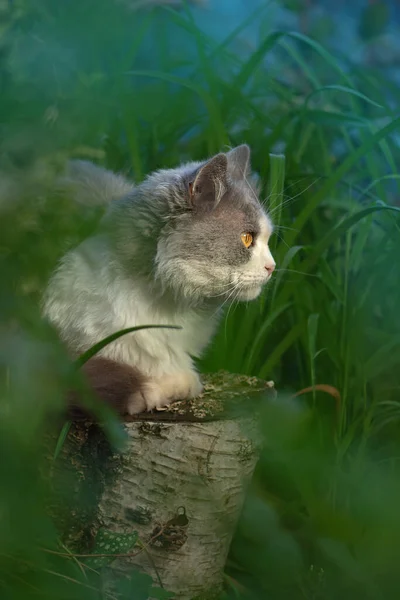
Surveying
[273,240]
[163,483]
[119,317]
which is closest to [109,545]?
[163,483]

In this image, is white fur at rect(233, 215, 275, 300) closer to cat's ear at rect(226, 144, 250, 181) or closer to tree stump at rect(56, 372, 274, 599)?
cat's ear at rect(226, 144, 250, 181)

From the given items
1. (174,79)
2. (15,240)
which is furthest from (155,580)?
(174,79)

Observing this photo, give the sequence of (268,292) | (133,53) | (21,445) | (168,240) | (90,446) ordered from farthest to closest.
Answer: (133,53) → (268,292) → (168,240) → (90,446) → (21,445)

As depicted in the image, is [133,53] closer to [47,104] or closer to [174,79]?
[174,79]

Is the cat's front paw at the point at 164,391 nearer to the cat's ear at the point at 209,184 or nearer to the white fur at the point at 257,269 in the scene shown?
the white fur at the point at 257,269

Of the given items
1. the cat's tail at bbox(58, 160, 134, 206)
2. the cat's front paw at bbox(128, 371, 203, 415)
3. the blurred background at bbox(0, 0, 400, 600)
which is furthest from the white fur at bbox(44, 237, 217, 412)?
the blurred background at bbox(0, 0, 400, 600)

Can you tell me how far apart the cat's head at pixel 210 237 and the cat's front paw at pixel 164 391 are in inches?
6.3

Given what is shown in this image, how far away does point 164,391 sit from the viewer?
1332mm

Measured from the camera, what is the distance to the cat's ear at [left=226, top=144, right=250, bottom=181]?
1.48 metres

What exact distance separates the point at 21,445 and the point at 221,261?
0.89 m

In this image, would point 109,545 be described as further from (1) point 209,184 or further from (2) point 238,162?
(2) point 238,162

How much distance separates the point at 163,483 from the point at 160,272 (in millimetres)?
376

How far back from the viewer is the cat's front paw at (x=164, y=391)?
1278 mm

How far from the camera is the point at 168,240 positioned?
1.36 meters
